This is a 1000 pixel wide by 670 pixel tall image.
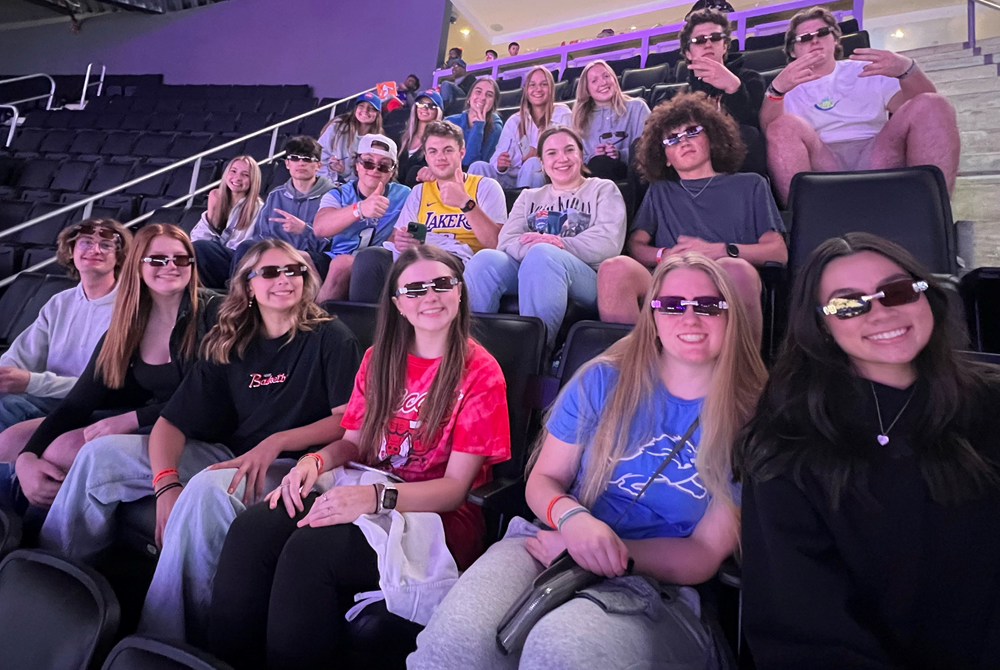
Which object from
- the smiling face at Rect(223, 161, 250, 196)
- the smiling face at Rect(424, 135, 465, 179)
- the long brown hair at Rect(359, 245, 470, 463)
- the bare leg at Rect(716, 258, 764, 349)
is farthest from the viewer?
the smiling face at Rect(223, 161, 250, 196)

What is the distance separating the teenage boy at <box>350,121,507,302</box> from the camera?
214 centimetres

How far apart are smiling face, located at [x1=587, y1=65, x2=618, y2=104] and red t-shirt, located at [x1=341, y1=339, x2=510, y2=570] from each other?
2.12 m

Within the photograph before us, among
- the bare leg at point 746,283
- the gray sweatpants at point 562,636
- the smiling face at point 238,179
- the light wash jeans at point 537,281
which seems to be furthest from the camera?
the smiling face at point 238,179

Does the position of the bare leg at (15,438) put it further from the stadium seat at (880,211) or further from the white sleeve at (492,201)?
the stadium seat at (880,211)

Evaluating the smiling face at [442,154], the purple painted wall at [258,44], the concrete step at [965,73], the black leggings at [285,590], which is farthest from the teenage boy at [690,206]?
the purple painted wall at [258,44]

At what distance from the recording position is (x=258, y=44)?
859 centimetres

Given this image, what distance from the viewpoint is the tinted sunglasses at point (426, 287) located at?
1.37m

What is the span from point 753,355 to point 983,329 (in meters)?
0.81

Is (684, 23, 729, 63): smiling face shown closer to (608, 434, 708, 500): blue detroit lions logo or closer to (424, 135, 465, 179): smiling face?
(424, 135, 465, 179): smiling face

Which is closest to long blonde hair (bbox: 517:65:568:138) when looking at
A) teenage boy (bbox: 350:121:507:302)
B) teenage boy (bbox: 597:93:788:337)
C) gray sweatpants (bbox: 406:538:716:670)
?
teenage boy (bbox: 350:121:507:302)

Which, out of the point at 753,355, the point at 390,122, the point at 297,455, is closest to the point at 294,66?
the point at 390,122

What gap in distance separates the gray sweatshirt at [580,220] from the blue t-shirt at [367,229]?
73cm

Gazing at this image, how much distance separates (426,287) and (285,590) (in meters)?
0.71

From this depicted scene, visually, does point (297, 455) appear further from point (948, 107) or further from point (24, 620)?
point (948, 107)
